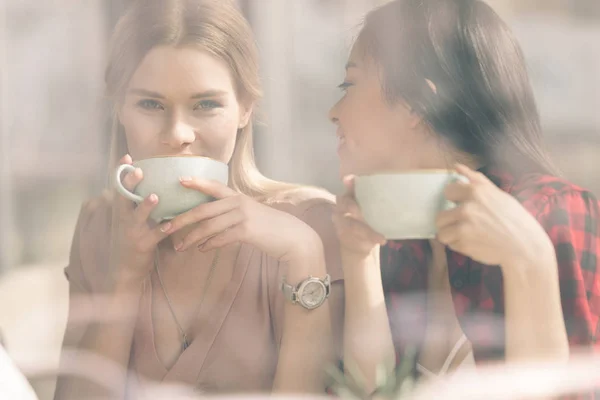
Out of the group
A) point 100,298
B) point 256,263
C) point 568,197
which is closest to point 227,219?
point 256,263

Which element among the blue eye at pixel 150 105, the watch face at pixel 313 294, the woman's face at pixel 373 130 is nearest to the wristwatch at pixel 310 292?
the watch face at pixel 313 294

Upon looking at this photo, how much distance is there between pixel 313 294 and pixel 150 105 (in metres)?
0.24

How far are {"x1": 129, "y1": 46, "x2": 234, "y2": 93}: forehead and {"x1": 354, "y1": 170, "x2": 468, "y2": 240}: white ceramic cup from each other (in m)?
0.17

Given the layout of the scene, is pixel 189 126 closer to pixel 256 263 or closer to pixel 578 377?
pixel 256 263

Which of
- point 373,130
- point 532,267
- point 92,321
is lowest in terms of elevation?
point 92,321

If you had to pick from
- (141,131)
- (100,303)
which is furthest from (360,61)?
(100,303)

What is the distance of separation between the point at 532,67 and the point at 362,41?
6.4 inches

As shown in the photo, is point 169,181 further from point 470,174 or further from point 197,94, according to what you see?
point 470,174

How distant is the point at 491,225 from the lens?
0.61 metres

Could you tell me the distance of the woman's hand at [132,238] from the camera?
64 centimetres

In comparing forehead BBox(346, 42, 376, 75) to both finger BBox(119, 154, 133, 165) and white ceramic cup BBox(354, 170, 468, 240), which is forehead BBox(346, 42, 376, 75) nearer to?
white ceramic cup BBox(354, 170, 468, 240)

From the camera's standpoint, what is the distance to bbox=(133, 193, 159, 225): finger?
62 cm

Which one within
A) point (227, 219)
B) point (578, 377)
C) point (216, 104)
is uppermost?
point (216, 104)

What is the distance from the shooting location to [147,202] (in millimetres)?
623
